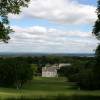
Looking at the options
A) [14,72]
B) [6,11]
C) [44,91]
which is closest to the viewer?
[6,11]

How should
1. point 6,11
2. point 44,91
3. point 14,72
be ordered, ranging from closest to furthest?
point 6,11
point 44,91
point 14,72

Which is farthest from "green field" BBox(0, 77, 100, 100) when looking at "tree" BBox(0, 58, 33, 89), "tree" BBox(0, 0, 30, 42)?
"tree" BBox(0, 0, 30, 42)

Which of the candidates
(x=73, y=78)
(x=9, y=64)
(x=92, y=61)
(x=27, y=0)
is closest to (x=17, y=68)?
(x=9, y=64)

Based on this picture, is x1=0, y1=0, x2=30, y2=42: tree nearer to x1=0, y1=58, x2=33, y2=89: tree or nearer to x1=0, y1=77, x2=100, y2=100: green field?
x1=0, y1=77, x2=100, y2=100: green field

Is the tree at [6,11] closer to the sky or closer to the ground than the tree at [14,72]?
closer to the sky

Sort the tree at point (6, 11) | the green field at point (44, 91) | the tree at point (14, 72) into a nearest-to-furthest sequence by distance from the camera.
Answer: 1. the tree at point (6, 11)
2. the green field at point (44, 91)
3. the tree at point (14, 72)

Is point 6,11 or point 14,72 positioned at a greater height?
point 6,11

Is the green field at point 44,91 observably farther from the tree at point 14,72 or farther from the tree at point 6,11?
the tree at point 6,11

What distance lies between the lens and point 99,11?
4094cm

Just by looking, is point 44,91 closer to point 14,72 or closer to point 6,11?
point 14,72

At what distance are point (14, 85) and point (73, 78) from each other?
25.6 metres

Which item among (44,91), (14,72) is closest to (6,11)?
(44,91)

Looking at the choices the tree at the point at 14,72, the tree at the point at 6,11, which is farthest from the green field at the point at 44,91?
the tree at the point at 6,11

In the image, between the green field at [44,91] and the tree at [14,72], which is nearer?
the green field at [44,91]
